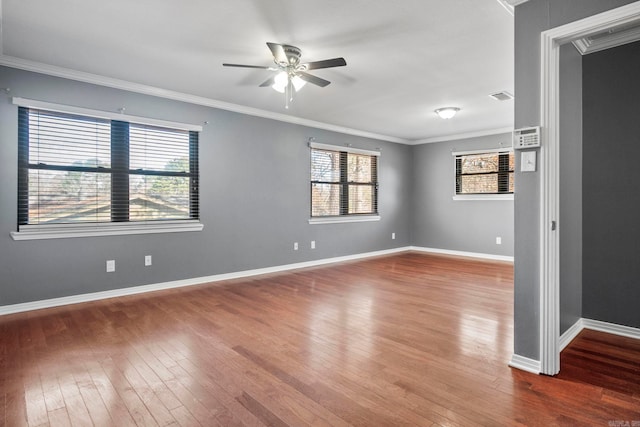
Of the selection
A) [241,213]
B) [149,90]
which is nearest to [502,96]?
[241,213]

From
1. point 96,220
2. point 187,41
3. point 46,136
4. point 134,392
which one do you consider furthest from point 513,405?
point 46,136

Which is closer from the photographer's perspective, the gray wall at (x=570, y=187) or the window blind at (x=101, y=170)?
the gray wall at (x=570, y=187)

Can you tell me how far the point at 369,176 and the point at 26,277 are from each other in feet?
18.7

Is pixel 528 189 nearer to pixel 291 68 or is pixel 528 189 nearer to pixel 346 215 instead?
pixel 291 68

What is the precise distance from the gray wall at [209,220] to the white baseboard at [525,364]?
12.4 feet

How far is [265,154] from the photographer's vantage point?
5449 mm

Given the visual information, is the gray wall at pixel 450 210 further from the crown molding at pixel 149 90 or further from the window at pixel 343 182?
the crown molding at pixel 149 90

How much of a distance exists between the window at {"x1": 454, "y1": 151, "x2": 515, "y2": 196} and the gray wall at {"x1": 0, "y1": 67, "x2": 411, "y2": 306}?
1666 mm

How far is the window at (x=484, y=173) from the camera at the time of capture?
664cm

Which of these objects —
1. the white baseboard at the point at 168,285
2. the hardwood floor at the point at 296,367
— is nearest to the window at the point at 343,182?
the white baseboard at the point at 168,285

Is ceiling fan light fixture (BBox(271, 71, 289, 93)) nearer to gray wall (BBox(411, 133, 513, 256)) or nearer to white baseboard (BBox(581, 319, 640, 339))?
white baseboard (BBox(581, 319, 640, 339))

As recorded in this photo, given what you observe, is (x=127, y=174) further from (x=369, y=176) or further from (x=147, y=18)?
(x=369, y=176)

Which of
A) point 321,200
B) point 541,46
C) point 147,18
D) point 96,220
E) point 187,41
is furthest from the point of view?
point 321,200

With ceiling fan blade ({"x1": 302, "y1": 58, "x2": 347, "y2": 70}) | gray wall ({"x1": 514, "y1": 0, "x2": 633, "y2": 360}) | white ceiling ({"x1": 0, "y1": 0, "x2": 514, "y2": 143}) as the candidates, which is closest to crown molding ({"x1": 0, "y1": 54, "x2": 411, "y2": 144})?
white ceiling ({"x1": 0, "y1": 0, "x2": 514, "y2": 143})
